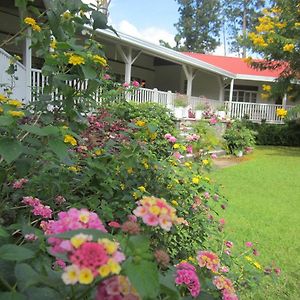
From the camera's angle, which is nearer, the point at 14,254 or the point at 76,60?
the point at 14,254

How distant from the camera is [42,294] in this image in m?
0.92

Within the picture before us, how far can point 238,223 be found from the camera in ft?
18.5

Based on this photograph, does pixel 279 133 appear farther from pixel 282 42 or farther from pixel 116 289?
pixel 116 289

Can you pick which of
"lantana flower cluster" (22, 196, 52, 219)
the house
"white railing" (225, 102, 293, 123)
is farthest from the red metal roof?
"lantana flower cluster" (22, 196, 52, 219)

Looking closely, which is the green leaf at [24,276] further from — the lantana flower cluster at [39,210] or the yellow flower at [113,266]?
the lantana flower cluster at [39,210]

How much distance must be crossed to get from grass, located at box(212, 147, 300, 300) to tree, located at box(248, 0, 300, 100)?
25.2ft

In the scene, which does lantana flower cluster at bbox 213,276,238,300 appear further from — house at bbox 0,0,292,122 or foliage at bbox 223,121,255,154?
foliage at bbox 223,121,255,154

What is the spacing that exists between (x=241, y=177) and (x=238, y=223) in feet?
14.6

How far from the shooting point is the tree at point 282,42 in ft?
56.5

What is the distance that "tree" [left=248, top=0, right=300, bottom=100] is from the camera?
1723cm

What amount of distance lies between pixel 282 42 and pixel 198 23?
4729cm

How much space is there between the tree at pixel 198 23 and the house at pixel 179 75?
34061 millimetres

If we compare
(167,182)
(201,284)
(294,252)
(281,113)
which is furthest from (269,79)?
(201,284)

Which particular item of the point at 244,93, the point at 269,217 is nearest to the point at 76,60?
the point at 269,217
